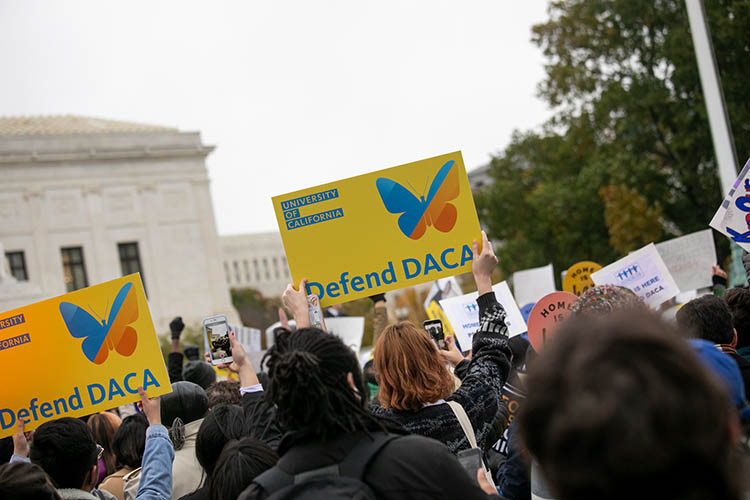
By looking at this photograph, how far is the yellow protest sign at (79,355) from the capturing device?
456 cm

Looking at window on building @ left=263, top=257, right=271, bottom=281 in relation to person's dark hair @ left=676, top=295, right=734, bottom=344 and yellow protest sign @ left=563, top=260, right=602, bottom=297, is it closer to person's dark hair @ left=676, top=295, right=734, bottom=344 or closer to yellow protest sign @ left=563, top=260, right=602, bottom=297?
yellow protest sign @ left=563, top=260, right=602, bottom=297

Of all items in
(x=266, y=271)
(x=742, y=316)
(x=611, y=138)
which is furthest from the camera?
(x=266, y=271)

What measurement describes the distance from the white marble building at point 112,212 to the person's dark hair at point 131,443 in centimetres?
3956

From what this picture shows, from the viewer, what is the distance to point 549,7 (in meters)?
27.0

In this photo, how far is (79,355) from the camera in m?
4.71

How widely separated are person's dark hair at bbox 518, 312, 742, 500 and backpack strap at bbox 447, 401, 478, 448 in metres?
1.78

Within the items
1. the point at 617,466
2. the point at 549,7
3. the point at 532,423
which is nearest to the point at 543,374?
the point at 532,423

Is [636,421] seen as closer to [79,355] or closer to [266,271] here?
[79,355]

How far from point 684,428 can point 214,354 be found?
11.8ft

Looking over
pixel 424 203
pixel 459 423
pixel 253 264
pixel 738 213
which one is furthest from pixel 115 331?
pixel 253 264

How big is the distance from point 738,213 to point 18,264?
141 ft

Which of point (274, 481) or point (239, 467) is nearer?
point (274, 481)

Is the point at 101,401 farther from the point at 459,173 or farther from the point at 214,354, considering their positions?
the point at 459,173

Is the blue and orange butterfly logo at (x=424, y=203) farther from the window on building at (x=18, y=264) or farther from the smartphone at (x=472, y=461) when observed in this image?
the window on building at (x=18, y=264)
